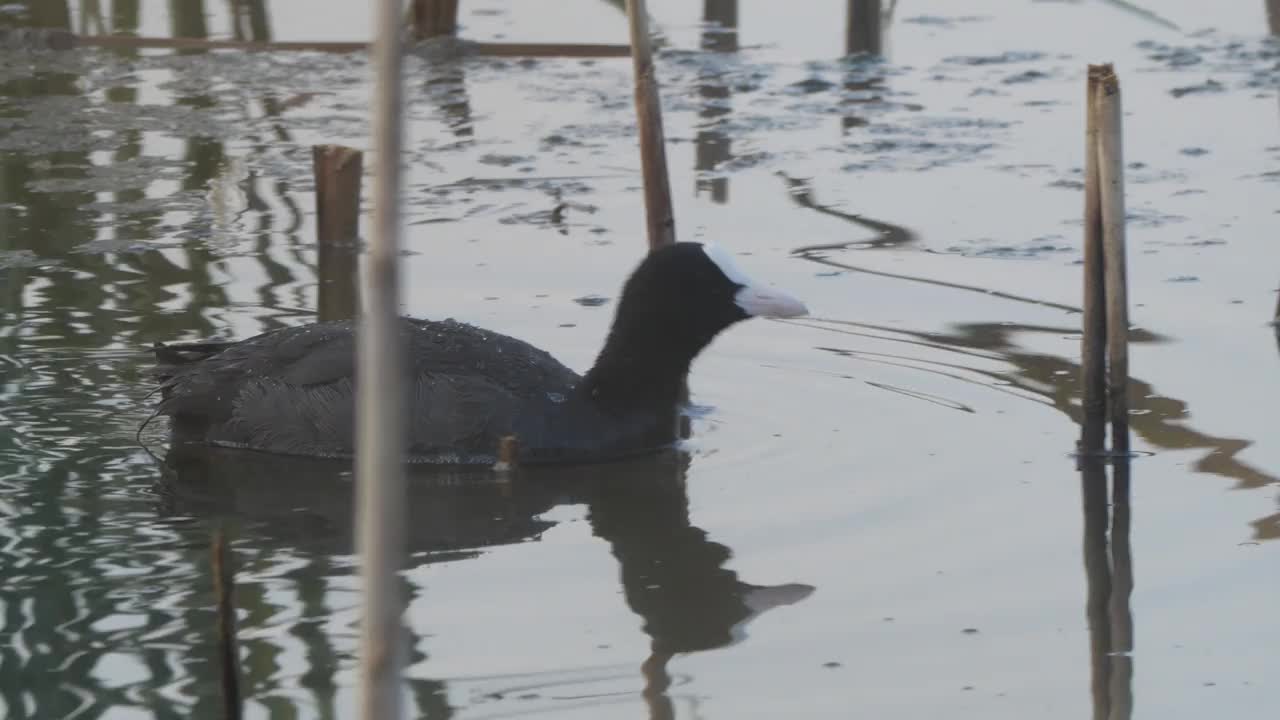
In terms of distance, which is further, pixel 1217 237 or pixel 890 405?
pixel 1217 237

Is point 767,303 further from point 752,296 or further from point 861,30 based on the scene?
point 861,30

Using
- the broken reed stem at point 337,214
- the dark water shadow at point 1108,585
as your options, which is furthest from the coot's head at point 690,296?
the broken reed stem at point 337,214

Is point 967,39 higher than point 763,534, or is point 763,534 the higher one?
point 967,39

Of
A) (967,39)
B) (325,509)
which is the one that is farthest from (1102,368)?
(967,39)

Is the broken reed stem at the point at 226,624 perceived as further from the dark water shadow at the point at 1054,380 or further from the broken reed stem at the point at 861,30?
the broken reed stem at the point at 861,30

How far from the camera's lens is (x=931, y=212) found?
742 centimetres

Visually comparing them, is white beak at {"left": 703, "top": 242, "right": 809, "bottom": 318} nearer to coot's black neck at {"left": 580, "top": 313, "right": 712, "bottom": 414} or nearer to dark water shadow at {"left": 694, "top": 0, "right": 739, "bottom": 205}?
coot's black neck at {"left": 580, "top": 313, "right": 712, "bottom": 414}

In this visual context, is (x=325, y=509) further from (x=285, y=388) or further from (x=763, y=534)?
(x=763, y=534)

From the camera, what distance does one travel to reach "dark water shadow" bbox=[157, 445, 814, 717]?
13.4 ft

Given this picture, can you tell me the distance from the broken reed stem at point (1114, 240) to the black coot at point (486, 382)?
81 cm

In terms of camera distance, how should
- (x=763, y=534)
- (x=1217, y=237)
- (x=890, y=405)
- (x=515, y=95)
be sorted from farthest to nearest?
(x=515, y=95)
(x=1217, y=237)
(x=890, y=405)
(x=763, y=534)

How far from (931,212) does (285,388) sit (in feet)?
10.1

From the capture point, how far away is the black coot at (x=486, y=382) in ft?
16.9

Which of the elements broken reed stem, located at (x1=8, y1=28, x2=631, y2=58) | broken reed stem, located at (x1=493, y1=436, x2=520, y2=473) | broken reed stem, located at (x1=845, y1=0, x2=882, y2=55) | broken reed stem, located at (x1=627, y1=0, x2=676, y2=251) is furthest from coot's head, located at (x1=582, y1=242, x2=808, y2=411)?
broken reed stem, located at (x1=845, y1=0, x2=882, y2=55)
